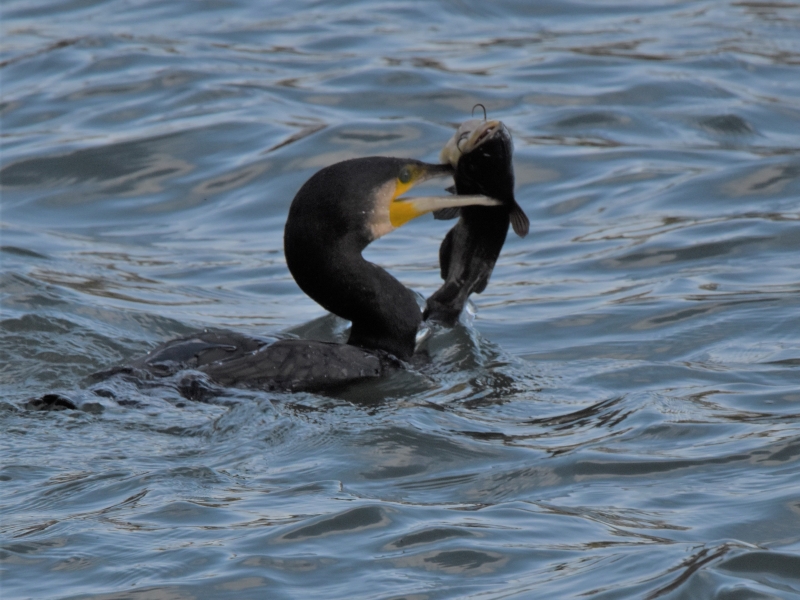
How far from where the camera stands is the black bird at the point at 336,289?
5602mm

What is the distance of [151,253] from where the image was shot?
902 centimetres

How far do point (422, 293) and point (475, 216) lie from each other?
1.54 m

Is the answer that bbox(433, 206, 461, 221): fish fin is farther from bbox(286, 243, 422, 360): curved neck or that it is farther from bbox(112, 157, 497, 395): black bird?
bbox(286, 243, 422, 360): curved neck

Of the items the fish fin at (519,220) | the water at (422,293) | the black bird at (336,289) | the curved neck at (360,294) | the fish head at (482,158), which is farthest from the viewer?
the fish fin at (519,220)

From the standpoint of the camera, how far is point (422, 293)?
779 centimetres

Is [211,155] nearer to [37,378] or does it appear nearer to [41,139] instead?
[41,139]

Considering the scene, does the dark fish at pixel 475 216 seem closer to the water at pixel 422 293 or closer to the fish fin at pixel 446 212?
the fish fin at pixel 446 212

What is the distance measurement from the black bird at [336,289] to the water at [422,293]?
0.59ft

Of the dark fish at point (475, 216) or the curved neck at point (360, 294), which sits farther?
the dark fish at point (475, 216)

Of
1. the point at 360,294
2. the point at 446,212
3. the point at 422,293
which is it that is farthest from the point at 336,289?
the point at 422,293

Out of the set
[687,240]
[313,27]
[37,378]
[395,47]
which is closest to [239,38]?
[313,27]

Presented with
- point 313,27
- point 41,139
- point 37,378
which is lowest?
point 37,378

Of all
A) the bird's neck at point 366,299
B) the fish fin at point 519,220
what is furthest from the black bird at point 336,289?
the fish fin at point 519,220

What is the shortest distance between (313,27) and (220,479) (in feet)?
34.0
